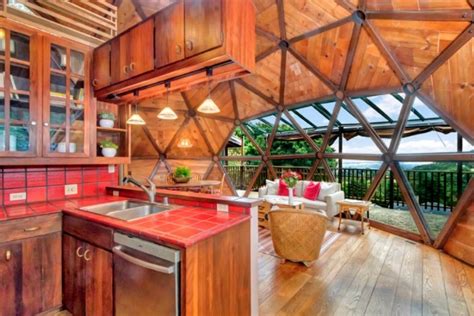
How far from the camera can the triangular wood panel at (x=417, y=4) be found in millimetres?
2623

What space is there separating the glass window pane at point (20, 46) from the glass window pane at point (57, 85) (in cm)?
24

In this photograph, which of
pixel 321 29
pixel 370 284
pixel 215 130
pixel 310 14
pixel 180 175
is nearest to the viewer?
pixel 370 284

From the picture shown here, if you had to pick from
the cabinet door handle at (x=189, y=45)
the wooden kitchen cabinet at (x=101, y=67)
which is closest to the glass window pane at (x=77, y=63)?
the wooden kitchen cabinet at (x=101, y=67)

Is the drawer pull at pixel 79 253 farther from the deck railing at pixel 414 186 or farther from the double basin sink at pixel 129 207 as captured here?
the deck railing at pixel 414 186

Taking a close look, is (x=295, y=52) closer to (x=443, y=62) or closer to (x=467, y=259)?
(x=443, y=62)

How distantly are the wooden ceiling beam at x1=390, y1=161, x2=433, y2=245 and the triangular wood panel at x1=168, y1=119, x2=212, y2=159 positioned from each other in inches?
205

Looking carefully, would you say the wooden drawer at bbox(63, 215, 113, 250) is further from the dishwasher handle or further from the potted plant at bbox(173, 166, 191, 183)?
the potted plant at bbox(173, 166, 191, 183)

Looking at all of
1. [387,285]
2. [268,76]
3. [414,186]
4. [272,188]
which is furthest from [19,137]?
[414,186]

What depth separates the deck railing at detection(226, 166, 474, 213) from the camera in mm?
4289

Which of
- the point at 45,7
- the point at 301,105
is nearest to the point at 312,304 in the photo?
the point at 45,7

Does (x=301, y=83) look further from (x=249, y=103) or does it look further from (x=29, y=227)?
(x=29, y=227)

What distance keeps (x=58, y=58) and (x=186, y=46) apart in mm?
1545

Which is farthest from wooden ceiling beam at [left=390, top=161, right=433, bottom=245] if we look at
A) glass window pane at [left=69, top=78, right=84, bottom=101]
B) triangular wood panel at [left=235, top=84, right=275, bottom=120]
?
glass window pane at [left=69, top=78, right=84, bottom=101]

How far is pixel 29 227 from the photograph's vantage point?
1.91 m
